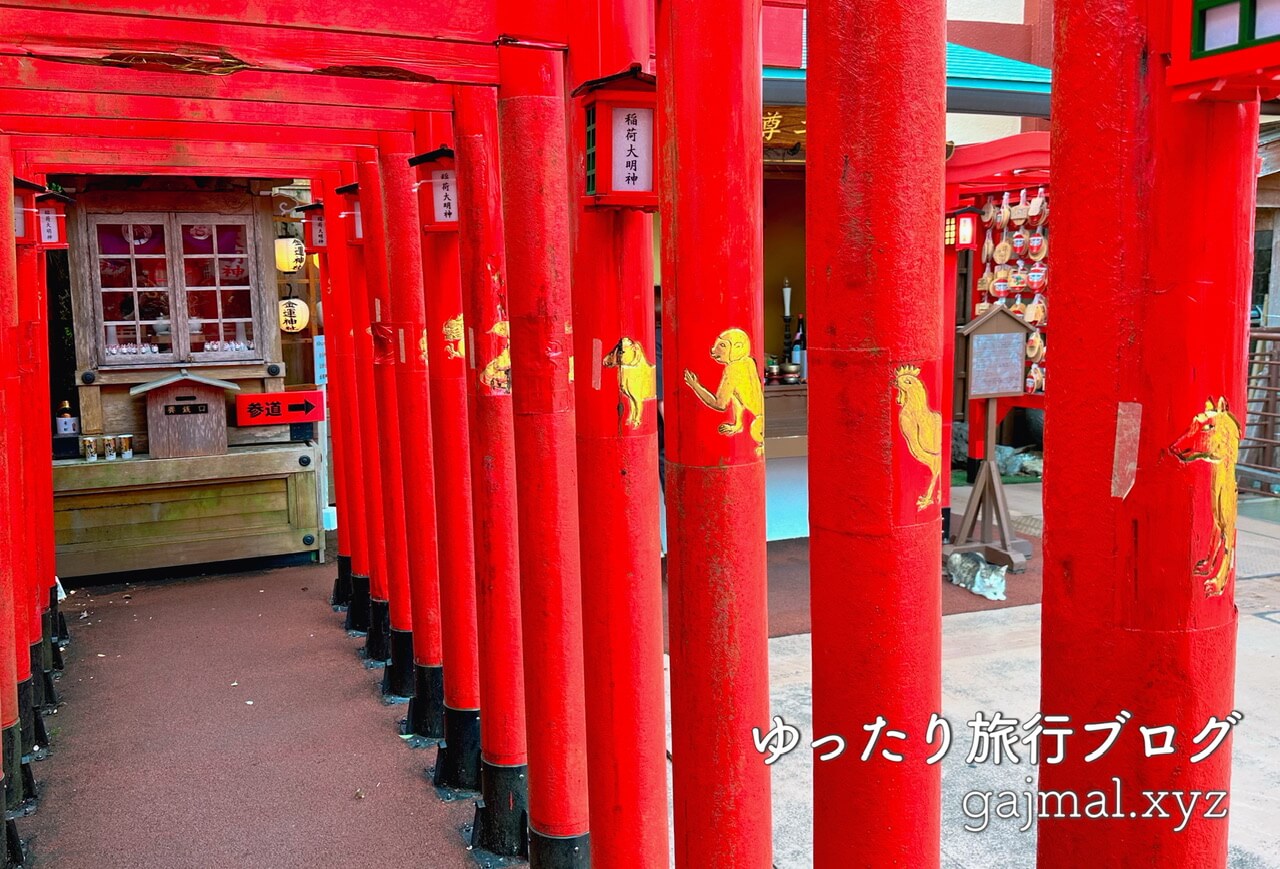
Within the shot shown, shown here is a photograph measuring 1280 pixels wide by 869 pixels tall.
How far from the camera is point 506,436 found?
496 cm

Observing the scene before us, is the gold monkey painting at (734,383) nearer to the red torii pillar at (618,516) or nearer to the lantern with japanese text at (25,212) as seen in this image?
the red torii pillar at (618,516)

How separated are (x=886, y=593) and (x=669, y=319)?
1.10m

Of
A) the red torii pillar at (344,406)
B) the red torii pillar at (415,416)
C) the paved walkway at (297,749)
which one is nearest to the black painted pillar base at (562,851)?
the paved walkway at (297,749)

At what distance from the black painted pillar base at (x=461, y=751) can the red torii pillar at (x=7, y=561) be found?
220 cm

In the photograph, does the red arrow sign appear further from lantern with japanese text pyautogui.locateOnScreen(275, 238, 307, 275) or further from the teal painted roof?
the teal painted roof

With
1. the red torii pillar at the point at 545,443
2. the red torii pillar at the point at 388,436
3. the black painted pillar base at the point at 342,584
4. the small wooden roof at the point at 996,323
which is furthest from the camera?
the black painted pillar base at the point at 342,584

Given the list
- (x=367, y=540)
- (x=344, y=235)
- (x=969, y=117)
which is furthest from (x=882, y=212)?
(x=969, y=117)

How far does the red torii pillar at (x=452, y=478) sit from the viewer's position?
227 inches

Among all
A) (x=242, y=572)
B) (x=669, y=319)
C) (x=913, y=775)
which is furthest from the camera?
(x=242, y=572)

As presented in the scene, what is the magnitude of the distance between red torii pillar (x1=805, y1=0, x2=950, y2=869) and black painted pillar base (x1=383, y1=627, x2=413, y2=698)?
220 inches

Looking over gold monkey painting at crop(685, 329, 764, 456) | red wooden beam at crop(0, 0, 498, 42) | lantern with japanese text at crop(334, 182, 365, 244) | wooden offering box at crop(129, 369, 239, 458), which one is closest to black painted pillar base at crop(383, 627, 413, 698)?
lantern with japanese text at crop(334, 182, 365, 244)

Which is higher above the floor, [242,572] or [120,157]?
[120,157]

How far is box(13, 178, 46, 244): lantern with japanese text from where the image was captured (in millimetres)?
7183

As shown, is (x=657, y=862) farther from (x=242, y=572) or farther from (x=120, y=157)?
(x=242, y=572)
